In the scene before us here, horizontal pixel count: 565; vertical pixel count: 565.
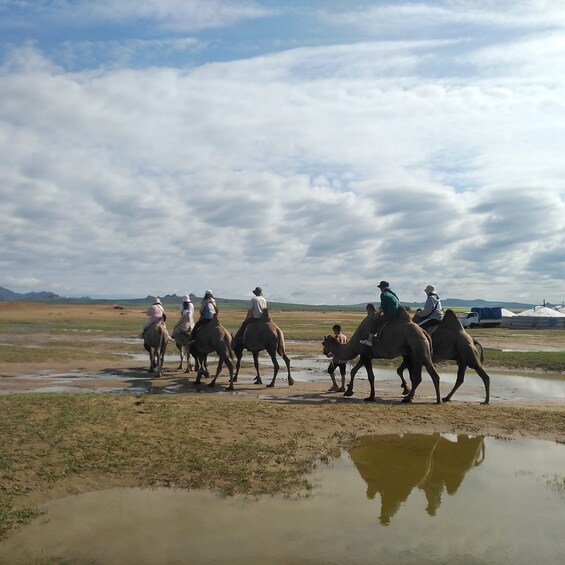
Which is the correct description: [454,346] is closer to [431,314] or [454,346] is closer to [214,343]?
[431,314]

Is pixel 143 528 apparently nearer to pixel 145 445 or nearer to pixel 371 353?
pixel 145 445

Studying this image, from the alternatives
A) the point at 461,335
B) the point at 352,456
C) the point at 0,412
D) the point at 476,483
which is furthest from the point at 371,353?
the point at 0,412

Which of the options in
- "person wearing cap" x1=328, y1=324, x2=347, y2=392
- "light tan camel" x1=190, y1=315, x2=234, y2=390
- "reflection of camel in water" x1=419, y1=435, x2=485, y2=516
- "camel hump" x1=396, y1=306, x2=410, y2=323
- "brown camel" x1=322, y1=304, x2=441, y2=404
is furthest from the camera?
"light tan camel" x1=190, y1=315, x2=234, y2=390

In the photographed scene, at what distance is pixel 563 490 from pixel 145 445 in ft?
20.6

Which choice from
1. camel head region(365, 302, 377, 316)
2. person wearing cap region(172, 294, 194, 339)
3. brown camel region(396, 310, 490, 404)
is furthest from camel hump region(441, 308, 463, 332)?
person wearing cap region(172, 294, 194, 339)

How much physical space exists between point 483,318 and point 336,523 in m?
66.4

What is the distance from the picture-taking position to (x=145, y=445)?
30.6 feet

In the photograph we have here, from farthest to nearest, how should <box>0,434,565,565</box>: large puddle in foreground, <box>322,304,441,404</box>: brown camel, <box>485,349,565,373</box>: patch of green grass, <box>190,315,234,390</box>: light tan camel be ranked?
<box>485,349,565,373</box>: patch of green grass, <box>190,315,234,390</box>: light tan camel, <box>322,304,441,404</box>: brown camel, <box>0,434,565,565</box>: large puddle in foreground

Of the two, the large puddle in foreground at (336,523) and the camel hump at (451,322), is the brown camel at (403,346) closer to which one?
the camel hump at (451,322)

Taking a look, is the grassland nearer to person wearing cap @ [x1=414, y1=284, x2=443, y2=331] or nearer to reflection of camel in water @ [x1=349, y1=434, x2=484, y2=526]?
reflection of camel in water @ [x1=349, y1=434, x2=484, y2=526]

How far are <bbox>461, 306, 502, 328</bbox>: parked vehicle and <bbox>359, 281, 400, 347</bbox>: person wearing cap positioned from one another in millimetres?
53731

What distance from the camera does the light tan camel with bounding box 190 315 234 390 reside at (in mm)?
17125

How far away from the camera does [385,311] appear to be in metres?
14.9

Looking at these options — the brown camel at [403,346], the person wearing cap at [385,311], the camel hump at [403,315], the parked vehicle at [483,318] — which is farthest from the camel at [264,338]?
the parked vehicle at [483,318]
